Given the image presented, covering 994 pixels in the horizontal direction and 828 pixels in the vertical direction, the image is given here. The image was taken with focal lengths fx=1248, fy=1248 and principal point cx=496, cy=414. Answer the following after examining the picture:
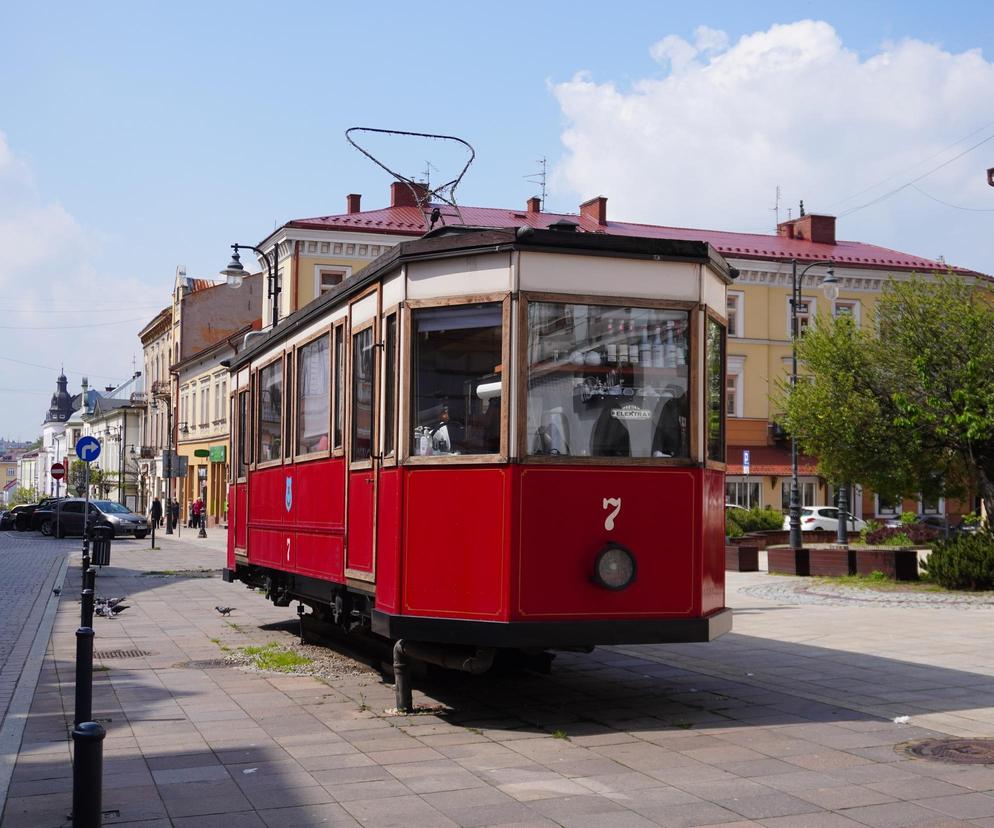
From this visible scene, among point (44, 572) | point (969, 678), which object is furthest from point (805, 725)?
point (44, 572)

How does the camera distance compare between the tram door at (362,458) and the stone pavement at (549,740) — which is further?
the tram door at (362,458)

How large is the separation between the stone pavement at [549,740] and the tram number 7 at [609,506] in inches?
52.6

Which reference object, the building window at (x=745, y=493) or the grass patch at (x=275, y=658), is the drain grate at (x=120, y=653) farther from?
the building window at (x=745, y=493)

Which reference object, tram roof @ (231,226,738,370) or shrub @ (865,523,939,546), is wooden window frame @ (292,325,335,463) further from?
shrub @ (865,523,939,546)

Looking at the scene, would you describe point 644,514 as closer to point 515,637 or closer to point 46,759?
point 515,637

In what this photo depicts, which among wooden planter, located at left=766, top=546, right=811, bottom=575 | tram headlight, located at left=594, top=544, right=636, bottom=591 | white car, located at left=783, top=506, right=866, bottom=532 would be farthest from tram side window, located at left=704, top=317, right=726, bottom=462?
white car, located at left=783, top=506, right=866, bottom=532

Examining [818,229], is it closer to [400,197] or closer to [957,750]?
[400,197]

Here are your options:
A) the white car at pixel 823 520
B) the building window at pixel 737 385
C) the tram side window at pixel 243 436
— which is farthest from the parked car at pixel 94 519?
the tram side window at pixel 243 436

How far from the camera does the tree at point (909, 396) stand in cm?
2009

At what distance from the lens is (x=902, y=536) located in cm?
2817

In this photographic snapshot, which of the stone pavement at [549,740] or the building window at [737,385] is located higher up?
the building window at [737,385]

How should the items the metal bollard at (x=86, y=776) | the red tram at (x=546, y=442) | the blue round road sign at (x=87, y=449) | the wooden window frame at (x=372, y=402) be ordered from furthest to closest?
the blue round road sign at (x=87, y=449) < the wooden window frame at (x=372, y=402) < the red tram at (x=546, y=442) < the metal bollard at (x=86, y=776)

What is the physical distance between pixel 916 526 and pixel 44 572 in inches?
763

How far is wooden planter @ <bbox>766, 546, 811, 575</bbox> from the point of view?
915 inches
